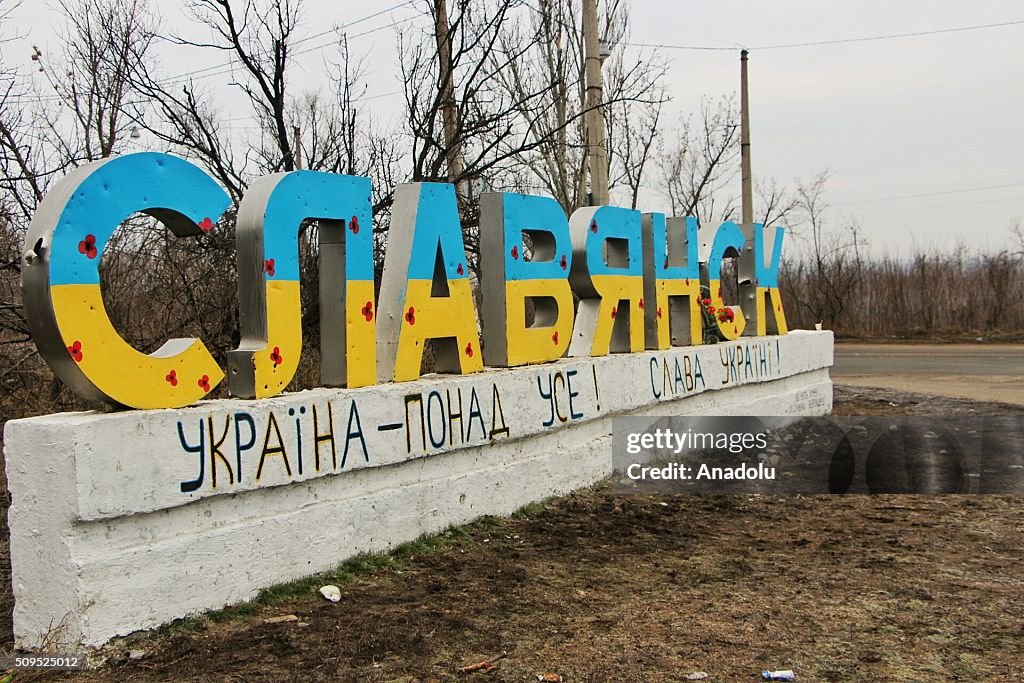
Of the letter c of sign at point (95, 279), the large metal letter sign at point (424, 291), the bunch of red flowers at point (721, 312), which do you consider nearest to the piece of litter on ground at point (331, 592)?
the letter c of sign at point (95, 279)

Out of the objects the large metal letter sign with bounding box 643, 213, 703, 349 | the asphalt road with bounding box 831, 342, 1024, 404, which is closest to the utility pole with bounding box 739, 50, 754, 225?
the asphalt road with bounding box 831, 342, 1024, 404

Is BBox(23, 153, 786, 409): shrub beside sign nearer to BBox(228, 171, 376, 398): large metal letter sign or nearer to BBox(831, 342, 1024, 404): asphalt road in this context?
BBox(228, 171, 376, 398): large metal letter sign

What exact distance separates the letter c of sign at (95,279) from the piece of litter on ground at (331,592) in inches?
51.0

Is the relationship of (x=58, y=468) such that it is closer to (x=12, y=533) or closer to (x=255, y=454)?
(x=12, y=533)

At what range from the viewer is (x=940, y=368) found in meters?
21.4

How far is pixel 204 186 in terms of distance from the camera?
543cm

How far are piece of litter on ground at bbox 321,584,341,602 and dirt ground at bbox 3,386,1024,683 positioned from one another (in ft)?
0.12

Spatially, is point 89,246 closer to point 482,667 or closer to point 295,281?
point 295,281

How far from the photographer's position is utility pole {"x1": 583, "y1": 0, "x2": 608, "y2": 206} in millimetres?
12711

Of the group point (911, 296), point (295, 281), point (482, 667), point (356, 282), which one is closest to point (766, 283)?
point (356, 282)

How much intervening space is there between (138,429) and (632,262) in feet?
18.9

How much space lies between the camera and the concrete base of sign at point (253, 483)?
4629 millimetres

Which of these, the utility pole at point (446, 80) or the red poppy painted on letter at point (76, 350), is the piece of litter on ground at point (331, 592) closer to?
Result: the red poppy painted on letter at point (76, 350)

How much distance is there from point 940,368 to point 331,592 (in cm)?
1867
